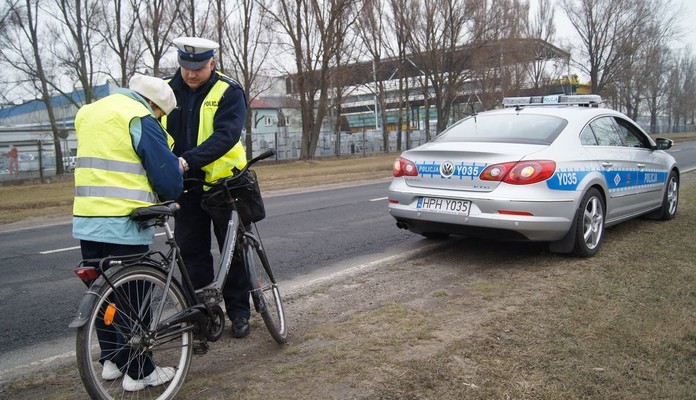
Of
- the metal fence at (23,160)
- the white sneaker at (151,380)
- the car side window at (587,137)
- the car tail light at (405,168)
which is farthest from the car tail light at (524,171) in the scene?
the metal fence at (23,160)

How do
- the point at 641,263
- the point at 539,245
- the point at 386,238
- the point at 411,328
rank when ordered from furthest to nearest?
the point at 386,238, the point at 539,245, the point at 641,263, the point at 411,328

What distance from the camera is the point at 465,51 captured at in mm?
38312

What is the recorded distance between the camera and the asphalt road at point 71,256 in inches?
165

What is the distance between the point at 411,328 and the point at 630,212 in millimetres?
4123

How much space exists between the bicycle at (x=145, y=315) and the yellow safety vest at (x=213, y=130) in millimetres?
678

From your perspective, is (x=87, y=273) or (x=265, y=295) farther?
(x=265, y=295)

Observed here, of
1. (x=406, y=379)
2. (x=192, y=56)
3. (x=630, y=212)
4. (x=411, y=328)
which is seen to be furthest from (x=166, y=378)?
(x=630, y=212)

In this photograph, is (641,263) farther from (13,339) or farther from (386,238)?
(13,339)

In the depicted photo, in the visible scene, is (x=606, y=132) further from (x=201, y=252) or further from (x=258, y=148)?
(x=258, y=148)

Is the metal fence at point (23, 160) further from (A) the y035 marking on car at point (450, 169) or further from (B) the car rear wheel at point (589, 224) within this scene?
(B) the car rear wheel at point (589, 224)

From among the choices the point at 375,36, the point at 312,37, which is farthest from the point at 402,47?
the point at 312,37

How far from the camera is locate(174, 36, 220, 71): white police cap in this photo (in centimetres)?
337

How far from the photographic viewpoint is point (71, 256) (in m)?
7.12

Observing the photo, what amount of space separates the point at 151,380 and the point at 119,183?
1.03m
